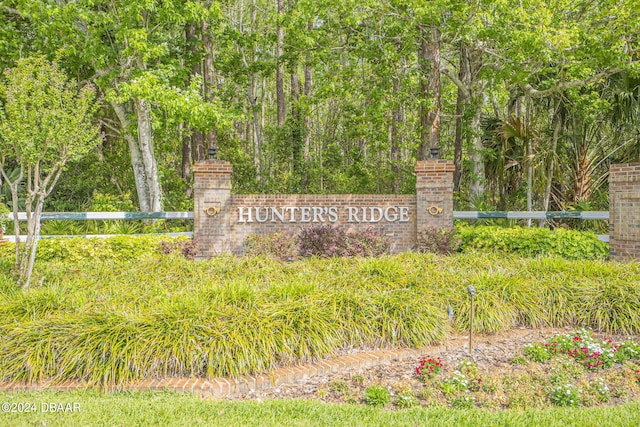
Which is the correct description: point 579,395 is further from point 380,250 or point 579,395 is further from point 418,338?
point 380,250

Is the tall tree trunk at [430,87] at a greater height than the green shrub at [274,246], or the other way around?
the tall tree trunk at [430,87]

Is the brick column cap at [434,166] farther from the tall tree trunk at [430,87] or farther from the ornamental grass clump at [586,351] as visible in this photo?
the ornamental grass clump at [586,351]

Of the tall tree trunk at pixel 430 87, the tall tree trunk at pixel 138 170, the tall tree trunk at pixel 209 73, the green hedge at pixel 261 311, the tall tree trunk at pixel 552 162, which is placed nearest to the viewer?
the green hedge at pixel 261 311

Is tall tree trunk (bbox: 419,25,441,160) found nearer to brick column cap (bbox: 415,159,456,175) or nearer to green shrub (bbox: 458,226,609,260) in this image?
brick column cap (bbox: 415,159,456,175)

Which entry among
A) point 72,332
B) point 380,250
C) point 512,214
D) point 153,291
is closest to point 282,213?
point 380,250

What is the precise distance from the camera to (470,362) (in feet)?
15.3

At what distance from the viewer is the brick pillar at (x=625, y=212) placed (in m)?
8.51

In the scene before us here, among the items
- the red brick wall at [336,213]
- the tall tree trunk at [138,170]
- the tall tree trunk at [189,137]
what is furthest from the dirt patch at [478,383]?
the tall tree trunk at [189,137]

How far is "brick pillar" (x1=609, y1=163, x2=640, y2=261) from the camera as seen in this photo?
8508 millimetres

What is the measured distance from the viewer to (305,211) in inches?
394

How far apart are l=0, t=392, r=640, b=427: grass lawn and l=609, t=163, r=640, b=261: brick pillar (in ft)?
18.5

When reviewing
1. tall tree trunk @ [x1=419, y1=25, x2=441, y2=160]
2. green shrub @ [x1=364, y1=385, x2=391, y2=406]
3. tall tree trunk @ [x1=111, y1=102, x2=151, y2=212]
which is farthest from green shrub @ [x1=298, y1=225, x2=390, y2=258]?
tall tree trunk @ [x1=111, y1=102, x2=151, y2=212]

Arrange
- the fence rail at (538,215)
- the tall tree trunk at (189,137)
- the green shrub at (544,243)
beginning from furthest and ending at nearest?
the tall tree trunk at (189,137) < the fence rail at (538,215) < the green shrub at (544,243)

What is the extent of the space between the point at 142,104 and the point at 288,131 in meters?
5.79
